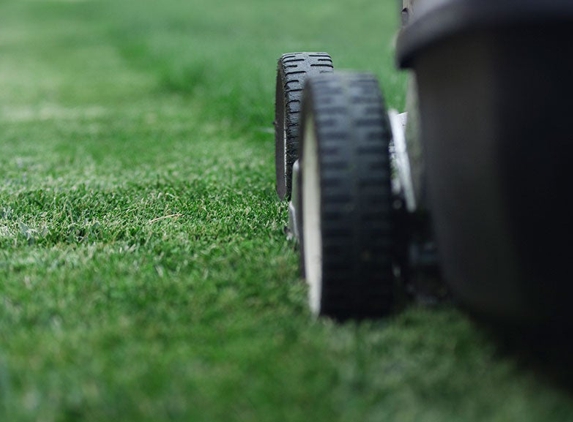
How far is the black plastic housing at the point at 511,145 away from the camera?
5.10 feet

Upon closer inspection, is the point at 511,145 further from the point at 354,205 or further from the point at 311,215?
the point at 311,215

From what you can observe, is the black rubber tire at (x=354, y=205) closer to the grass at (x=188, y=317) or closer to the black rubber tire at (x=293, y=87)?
the grass at (x=188, y=317)

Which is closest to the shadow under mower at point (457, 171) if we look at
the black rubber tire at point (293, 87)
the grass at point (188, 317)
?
the grass at point (188, 317)

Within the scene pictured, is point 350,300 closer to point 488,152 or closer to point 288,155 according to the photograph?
point 488,152

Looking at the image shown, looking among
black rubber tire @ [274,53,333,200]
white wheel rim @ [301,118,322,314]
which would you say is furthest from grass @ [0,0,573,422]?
black rubber tire @ [274,53,333,200]

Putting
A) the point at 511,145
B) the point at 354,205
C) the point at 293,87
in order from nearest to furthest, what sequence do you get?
the point at 511,145
the point at 354,205
the point at 293,87

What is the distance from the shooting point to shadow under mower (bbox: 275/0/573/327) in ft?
5.14

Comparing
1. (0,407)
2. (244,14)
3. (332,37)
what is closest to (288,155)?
(0,407)

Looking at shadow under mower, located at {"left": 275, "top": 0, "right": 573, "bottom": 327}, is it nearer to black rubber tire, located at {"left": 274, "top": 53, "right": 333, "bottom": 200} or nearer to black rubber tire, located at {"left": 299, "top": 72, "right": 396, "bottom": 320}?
black rubber tire, located at {"left": 299, "top": 72, "right": 396, "bottom": 320}

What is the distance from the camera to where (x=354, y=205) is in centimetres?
200

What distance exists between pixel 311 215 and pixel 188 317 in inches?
17.9

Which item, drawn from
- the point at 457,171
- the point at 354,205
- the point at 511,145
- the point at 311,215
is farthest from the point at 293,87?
the point at 511,145

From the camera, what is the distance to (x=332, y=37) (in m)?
18.4

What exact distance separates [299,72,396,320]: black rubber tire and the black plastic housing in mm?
270
